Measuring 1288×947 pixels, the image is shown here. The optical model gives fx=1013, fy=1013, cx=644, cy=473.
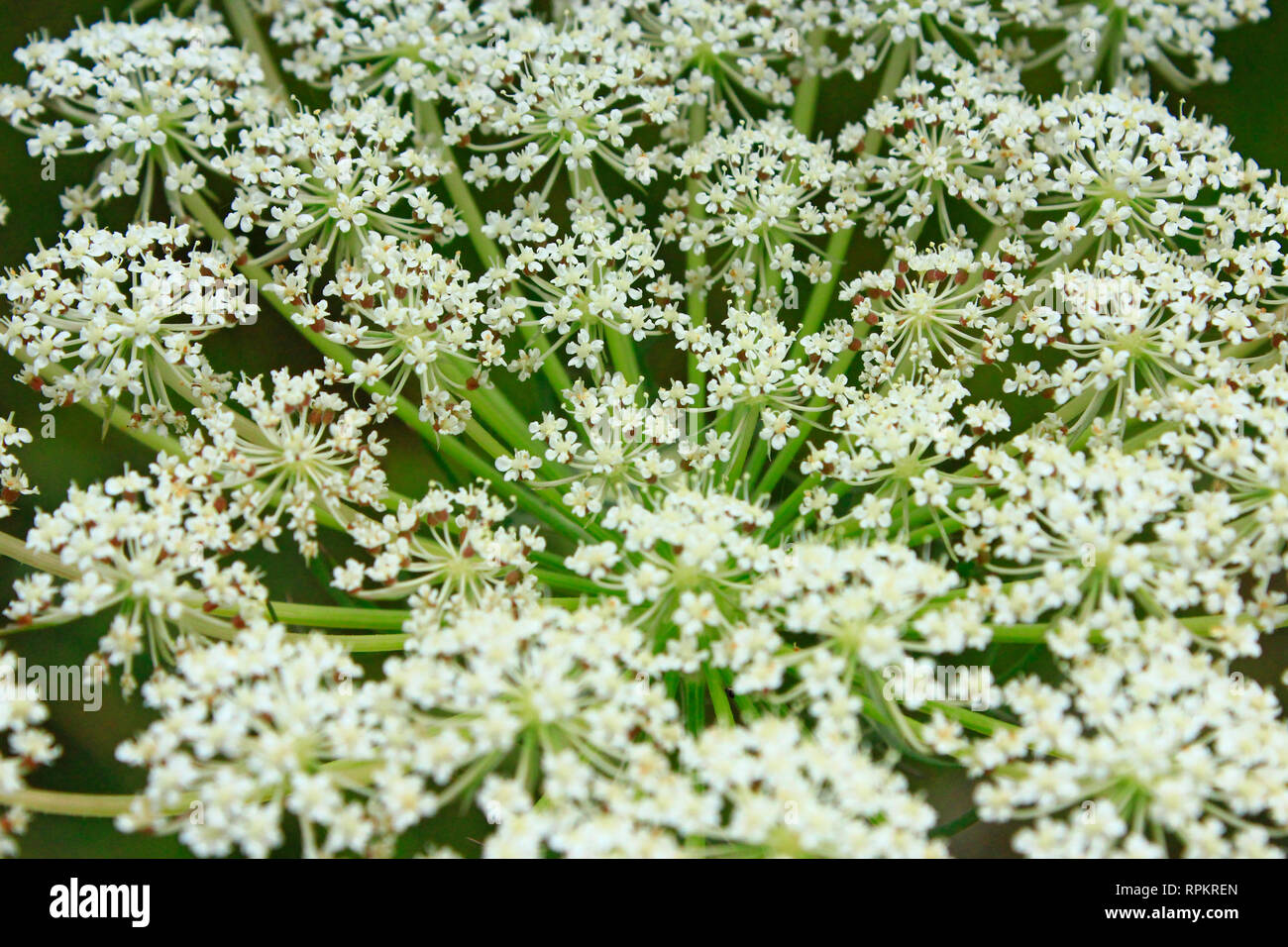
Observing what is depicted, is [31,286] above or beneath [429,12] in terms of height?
beneath

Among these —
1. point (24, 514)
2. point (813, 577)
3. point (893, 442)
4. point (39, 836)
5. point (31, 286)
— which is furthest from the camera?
point (24, 514)

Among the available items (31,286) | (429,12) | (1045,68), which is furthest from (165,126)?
(1045,68)

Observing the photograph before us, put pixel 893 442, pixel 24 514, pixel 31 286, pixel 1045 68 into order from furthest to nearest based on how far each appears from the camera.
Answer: pixel 1045 68 < pixel 24 514 < pixel 31 286 < pixel 893 442

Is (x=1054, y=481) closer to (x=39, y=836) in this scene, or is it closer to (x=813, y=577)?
(x=813, y=577)

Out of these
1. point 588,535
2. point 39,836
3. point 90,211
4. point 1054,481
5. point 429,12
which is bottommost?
point 39,836

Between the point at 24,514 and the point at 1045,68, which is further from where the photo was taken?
the point at 1045,68
